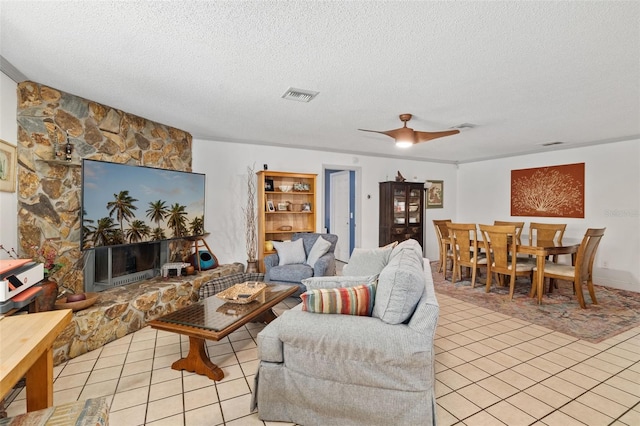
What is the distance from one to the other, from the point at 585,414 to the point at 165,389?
2.65m

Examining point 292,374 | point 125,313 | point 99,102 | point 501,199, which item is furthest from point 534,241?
point 99,102

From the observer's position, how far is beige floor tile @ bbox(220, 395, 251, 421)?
1832 millimetres

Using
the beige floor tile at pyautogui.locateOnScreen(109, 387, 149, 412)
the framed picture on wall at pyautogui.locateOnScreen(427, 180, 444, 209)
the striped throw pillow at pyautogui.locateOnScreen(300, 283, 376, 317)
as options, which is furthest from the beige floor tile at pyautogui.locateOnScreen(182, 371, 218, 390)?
the framed picture on wall at pyautogui.locateOnScreen(427, 180, 444, 209)

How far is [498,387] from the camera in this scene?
2111mm

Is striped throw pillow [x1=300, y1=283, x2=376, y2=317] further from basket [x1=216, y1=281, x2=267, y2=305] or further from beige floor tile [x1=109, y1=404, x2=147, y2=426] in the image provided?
beige floor tile [x1=109, y1=404, x2=147, y2=426]

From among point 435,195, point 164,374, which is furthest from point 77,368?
point 435,195

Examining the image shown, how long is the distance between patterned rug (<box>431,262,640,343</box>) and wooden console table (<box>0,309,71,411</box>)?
3.96 m

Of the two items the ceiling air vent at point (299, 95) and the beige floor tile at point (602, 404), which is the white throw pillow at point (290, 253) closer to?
the ceiling air vent at point (299, 95)

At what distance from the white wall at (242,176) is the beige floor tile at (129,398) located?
2.69 m

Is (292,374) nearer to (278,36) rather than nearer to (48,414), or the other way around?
(48,414)

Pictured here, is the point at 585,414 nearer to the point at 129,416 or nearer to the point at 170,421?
the point at 170,421

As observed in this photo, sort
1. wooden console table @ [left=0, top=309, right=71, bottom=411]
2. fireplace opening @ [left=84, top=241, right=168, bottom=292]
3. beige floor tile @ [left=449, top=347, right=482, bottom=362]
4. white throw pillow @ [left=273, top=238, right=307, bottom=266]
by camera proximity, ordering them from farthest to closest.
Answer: white throw pillow @ [left=273, top=238, right=307, bottom=266] < fireplace opening @ [left=84, top=241, right=168, bottom=292] < beige floor tile @ [left=449, top=347, right=482, bottom=362] < wooden console table @ [left=0, top=309, right=71, bottom=411]

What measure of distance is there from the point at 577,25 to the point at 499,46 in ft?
1.24

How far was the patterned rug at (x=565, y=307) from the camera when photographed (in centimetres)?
312
